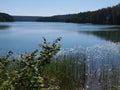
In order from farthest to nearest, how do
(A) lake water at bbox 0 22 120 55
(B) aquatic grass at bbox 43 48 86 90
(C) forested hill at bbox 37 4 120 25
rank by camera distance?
1. (C) forested hill at bbox 37 4 120 25
2. (A) lake water at bbox 0 22 120 55
3. (B) aquatic grass at bbox 43 48 86 90

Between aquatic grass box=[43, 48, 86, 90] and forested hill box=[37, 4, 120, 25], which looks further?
forested hill box=[37, 4, 120, 25]

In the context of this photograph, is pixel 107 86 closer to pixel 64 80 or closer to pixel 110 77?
pixel 110 77

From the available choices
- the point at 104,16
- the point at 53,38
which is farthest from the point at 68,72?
the point at 104,16

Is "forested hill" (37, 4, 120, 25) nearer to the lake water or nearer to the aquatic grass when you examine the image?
the lake water

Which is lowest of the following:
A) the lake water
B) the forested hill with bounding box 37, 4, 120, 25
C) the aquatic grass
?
the forested hill with bounding box 37, 4, 120, 25

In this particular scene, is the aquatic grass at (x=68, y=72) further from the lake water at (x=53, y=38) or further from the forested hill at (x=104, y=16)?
the forested hill at (x=104, y=16)

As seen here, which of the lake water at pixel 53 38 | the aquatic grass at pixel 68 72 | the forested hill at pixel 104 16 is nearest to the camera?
the aquatic grass at pixel 68 72

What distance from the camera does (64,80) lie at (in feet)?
23.6

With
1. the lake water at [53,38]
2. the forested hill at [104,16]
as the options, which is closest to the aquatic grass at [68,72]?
the lake water at [53,38]

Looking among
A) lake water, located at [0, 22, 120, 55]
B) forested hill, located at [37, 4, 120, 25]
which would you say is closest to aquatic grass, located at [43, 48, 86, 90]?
lake water, located at [0, 22, 120, 55]

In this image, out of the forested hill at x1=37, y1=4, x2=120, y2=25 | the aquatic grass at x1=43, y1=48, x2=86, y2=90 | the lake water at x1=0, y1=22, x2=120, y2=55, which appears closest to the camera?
the aquatic grass at x1=43, y1=48, x2=86, y2=90

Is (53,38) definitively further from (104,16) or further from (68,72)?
(104,16)

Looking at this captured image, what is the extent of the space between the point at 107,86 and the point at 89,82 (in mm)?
1122

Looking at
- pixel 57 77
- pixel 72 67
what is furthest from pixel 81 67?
pixel 57 77
